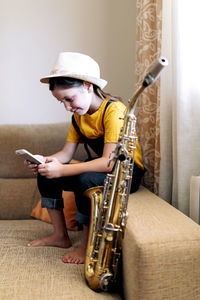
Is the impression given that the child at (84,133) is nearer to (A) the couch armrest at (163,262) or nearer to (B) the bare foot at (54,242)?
(B) the bare foot at (54,242)

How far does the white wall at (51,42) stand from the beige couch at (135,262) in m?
0.98

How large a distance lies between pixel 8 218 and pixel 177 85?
114cm

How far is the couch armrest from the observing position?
2.98 feet

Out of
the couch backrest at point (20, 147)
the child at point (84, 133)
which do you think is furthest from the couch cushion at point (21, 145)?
the child at point (84, 133)

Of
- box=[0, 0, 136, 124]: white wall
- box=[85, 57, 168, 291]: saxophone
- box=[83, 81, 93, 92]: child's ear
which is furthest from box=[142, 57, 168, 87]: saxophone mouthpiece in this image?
box=[0, 0, 136, 124]: white wall

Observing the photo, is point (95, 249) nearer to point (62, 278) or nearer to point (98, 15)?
point (62, 278)

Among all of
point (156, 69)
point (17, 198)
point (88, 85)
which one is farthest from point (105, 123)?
point (17, 198)

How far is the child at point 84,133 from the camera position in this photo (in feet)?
4.36

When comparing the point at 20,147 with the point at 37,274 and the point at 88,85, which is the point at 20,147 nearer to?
the point at 88,85

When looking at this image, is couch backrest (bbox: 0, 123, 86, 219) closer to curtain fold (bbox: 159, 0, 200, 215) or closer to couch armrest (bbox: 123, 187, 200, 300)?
curtain fold (bbox: 159, 0, 200, 215)

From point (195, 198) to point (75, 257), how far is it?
0.52 m

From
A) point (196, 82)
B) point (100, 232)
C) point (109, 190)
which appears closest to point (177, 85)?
point (196, 82)

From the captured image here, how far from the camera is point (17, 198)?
72.1 inches

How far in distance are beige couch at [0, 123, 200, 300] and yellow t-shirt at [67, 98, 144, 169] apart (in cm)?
28
